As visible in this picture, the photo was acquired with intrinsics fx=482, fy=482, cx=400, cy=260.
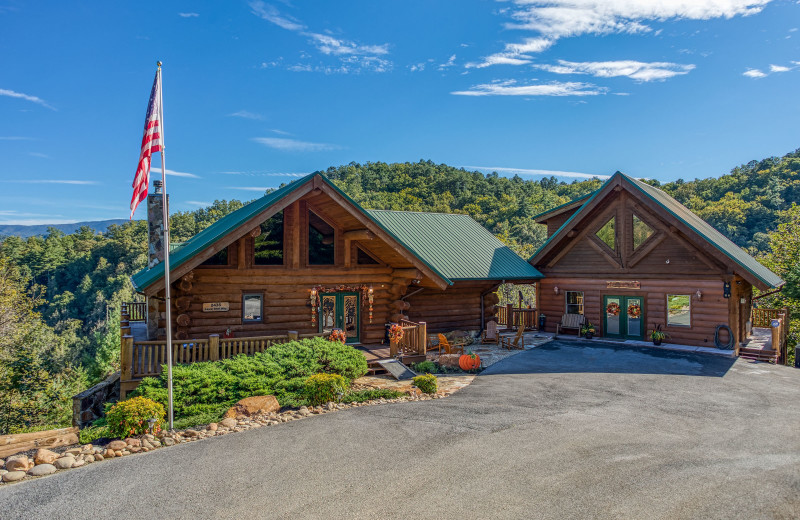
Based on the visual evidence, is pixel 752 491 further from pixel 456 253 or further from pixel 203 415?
pixel 456 253

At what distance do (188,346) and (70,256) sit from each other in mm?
79263

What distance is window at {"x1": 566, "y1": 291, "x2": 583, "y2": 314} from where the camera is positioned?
21672 millimetres

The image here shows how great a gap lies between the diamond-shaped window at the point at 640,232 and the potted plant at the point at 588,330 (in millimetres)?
3760

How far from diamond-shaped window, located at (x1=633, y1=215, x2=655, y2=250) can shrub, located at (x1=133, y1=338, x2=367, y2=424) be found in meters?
13.5

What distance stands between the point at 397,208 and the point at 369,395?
165 feet

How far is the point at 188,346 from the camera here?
476 inches

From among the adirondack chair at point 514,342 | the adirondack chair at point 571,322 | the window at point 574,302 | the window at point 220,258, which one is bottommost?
the adirondack chair at point 514,342

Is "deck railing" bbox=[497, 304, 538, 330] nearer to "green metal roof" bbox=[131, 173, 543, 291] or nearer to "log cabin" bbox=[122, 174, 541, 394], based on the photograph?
"green metal roof" bbox=[131, 173, 543, 291]

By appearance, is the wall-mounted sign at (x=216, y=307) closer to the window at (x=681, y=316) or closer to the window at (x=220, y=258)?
the window at (x=220, y=258)

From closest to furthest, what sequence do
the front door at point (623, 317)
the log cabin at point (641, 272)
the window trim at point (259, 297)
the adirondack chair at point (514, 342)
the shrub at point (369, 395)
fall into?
the shrub at point (369, 395) → the window trim at point (259, 297) → the log cabin at point (641, 272) → the adirondack chair at point (514, 342) → the front door at point (623, 317)

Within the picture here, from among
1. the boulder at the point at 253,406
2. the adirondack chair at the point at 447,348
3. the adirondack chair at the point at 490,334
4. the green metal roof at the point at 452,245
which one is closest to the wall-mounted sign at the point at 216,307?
the boulder at the point at 253,406

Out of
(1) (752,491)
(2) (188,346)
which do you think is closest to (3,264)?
(2) (188,346)

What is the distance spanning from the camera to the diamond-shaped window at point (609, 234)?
67.4 feet

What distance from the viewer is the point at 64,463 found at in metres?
7.71
